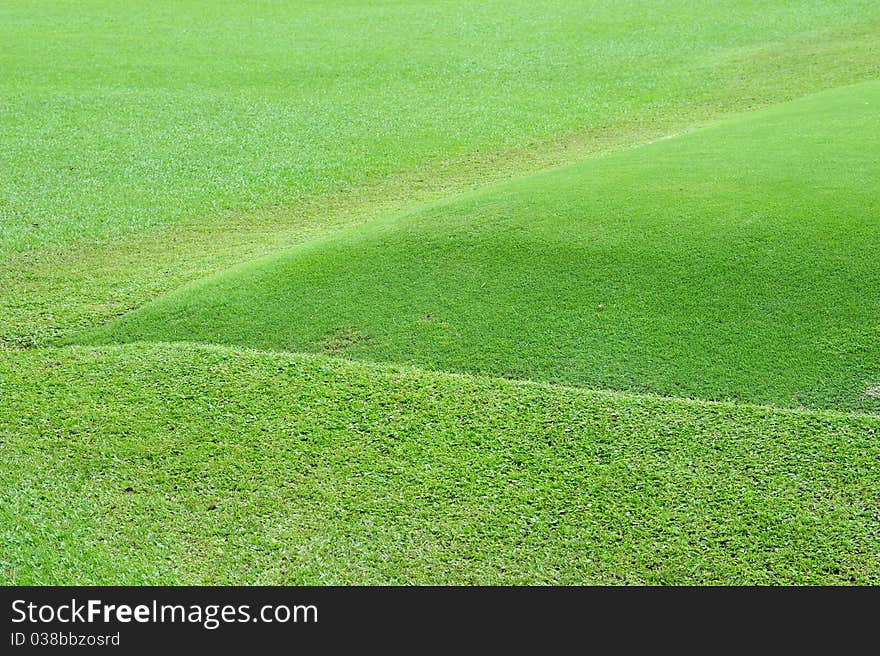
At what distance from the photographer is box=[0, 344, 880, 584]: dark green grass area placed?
4285 mm

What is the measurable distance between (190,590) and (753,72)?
13.2 meters

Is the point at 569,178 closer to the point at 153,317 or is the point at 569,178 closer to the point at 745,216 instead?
the point at 745,216

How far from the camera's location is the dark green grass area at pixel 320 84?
1022cm

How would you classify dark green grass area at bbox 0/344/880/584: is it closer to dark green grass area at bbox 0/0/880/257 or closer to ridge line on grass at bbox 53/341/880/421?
ridge line on grass at bbox 53/341/880/421

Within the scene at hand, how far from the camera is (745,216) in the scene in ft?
23.4

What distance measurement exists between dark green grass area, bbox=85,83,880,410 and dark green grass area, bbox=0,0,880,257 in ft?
8.78

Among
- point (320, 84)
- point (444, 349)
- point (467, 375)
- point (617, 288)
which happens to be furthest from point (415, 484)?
point (320, 84)

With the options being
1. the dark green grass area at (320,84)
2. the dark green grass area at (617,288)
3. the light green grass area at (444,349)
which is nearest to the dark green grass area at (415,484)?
the light green grass area at (444,349)

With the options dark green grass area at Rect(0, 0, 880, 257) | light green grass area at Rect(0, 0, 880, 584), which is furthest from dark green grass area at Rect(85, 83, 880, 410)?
dark green grass area at Rect(0, 0, 880, 257)

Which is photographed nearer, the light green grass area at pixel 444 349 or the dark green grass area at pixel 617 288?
the light green grass area at pixel 444 349

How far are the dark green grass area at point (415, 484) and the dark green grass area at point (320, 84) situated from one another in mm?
4020

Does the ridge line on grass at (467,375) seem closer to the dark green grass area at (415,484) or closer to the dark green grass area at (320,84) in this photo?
the dark green grass area at (415,484)

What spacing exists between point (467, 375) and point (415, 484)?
1173 mm

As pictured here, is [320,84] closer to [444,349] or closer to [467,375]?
[444,349]
